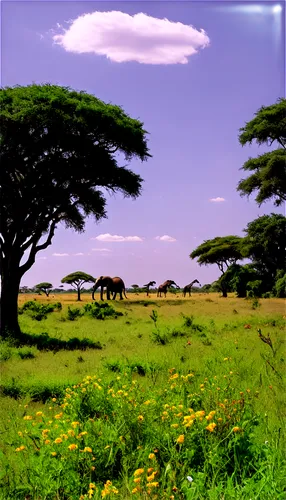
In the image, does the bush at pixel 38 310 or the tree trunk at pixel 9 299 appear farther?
the bush at pixel 38 310

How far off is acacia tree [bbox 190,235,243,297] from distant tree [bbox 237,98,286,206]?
58.9 feet

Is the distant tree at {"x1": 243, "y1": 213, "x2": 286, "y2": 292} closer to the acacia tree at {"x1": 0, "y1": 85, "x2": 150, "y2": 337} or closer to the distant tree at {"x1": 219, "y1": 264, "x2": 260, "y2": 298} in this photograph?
the distant tree at {"x1": 219, "y1": 264, "x2": 260, "y2": 298}

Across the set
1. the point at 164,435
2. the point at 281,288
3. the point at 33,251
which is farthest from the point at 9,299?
the point at 281,288

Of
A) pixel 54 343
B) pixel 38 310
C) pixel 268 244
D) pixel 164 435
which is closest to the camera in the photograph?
pixel 164 435

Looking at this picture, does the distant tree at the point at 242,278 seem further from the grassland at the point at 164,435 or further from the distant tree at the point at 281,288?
the grassland at the point at 164,435

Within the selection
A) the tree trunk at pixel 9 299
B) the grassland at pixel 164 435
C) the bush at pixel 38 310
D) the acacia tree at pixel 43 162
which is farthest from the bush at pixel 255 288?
the grassland at pixel 164 435

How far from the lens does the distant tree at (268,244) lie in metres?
38.9

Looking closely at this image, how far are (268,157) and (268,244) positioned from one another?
38.2ft

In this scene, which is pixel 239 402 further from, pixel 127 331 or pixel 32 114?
pixel 32 114

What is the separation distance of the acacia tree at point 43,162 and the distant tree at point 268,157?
435 inches

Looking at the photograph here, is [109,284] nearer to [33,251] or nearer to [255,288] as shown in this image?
[255,288]

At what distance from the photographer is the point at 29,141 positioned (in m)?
17.7

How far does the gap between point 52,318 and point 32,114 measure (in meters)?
10.5

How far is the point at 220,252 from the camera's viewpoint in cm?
4897
